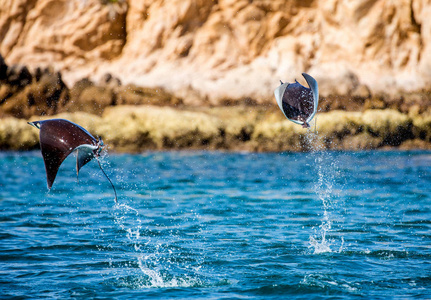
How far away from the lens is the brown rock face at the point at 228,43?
81.0 ft

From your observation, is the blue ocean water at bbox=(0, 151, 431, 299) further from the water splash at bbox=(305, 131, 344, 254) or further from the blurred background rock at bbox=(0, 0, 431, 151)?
the blurred background rock at bbox=(0, 0, 431, 151)

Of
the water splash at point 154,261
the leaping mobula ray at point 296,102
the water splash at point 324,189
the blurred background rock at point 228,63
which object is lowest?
the water splash at point 154,261

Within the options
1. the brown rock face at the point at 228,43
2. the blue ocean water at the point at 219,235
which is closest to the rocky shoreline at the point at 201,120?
the brown rock face at the point at 228,43

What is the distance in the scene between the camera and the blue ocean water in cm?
584

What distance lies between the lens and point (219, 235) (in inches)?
324

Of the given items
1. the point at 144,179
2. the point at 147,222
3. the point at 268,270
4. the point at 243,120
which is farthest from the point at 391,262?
the point at 243,120

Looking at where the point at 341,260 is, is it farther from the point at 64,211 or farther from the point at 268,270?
the point at 64,211

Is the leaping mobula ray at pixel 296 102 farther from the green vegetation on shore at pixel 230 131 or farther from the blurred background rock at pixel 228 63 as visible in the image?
the blurred background rock at pixel 228 63

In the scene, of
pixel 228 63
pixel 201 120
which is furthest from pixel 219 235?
pixel 228 63

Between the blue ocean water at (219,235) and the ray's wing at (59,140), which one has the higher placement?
the ray's wing at (59,140)

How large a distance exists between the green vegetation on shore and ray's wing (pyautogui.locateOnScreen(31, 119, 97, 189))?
16073 mm

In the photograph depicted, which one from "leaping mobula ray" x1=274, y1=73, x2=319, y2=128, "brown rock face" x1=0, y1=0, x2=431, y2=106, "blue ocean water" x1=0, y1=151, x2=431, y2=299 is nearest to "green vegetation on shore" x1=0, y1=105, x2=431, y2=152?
"brown rock face" x1=0, y1=0, x2=431, y2=106

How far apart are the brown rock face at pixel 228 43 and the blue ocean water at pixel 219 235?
9.68 metres

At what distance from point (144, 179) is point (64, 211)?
4.61 meters
